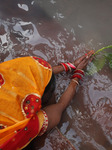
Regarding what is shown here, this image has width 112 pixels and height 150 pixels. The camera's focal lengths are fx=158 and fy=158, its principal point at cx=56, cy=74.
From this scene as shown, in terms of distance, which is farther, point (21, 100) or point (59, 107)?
point (59, 107)

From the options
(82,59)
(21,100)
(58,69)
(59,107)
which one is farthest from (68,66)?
(21,100)

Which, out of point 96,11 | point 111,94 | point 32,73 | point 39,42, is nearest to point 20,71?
point 32,73

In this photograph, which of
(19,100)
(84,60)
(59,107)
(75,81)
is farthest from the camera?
(84,60)

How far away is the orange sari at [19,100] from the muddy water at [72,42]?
1.57ft

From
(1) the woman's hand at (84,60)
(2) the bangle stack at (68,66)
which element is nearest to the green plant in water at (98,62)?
(1) the woman's hand at (84,60)

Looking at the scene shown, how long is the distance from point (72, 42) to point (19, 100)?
1.35 meters

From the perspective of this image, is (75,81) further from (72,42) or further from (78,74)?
(72,42)

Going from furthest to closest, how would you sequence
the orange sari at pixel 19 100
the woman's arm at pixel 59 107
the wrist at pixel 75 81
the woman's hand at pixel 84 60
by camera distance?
the woman's hand at pixel 84 60 < the wrist at pixel 75 81 < the woman's arm at pixel 59 107 < the orange sari at pixel 19 100

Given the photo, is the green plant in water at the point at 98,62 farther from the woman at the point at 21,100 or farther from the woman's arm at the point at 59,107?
the woman at the point at 21,100

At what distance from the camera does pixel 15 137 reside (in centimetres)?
120

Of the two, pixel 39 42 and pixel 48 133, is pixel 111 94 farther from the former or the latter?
pixel 39 42

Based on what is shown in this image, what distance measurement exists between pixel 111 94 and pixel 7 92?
1.30m

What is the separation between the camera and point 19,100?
118cm

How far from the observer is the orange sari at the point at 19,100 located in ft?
3.74
